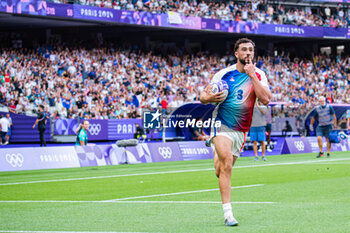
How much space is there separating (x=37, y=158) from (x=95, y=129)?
17.2 m

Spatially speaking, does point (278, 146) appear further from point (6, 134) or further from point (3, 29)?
point (3, 29)

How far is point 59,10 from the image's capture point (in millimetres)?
41344

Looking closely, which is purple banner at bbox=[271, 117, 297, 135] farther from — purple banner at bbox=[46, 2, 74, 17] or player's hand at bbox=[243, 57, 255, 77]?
player's hand at bbox=[243, 57, 255, 77]

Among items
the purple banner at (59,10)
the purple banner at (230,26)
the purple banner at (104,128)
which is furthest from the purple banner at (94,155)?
the purple banner at (230,26)

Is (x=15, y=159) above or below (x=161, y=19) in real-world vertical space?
below

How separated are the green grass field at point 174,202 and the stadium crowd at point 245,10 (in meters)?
28.8

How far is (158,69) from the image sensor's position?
4706 centimetres

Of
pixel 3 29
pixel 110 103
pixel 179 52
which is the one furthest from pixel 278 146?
pixel 3 29

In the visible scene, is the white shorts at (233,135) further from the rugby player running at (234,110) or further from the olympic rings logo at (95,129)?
the olympic rings logo at (95,129)

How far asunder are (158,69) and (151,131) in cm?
1089

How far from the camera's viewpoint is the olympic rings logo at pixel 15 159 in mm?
20516

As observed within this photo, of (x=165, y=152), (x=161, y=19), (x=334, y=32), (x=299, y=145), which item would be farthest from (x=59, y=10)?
(x=334, y=32)

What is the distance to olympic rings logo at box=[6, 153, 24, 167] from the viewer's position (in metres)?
20.5

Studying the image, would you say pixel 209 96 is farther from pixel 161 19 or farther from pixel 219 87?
pixel 161 19
